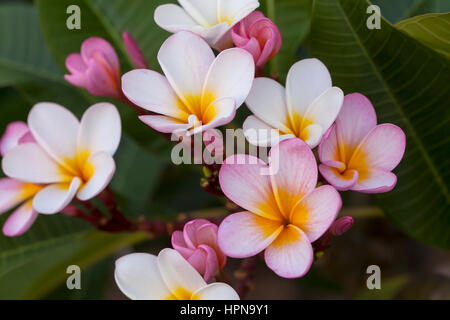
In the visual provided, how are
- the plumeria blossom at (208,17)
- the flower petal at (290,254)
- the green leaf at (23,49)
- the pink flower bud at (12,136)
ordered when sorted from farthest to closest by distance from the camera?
the green leaf at (23,49), the pink flower bud at (12,136), the plumeria blossom at (208,17), the flower petal at (290,254)

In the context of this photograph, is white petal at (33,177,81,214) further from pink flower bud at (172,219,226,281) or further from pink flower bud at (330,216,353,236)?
pink flower bud at (330,216,353,236)

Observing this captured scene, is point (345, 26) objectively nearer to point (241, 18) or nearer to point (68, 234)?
point (241, 18)

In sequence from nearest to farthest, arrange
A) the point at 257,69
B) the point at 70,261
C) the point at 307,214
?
the point at 307,214, the point at 257,69, the point at 70,261

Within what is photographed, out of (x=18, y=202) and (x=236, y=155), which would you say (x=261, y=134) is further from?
(x=18, y=202)

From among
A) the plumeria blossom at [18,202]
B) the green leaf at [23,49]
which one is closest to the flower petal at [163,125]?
the plumeria blossom at [18,202]

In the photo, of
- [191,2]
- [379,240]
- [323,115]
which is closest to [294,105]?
[323,115]

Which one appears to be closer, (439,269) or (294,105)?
(294,105)

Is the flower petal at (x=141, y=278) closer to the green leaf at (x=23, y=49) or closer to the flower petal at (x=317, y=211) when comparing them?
the flower petal at (x=317, y=211)
